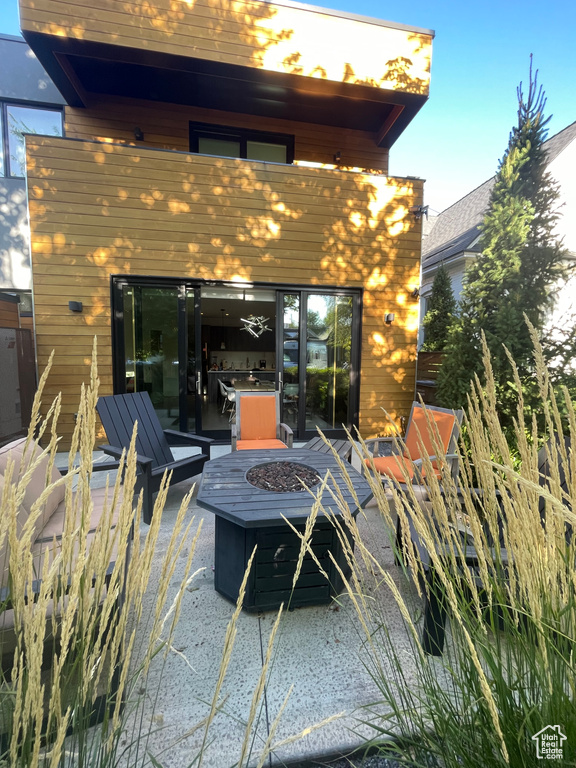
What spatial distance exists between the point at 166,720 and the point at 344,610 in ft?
3.29

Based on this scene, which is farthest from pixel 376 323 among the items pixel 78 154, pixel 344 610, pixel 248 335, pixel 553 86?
pixel 248 335

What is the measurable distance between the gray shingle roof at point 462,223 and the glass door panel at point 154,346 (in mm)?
7810

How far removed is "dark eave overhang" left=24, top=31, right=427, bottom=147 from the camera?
4.68 m

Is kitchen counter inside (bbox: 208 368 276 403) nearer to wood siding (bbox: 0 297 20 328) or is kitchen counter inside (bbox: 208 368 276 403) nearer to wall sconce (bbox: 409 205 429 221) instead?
wood siding (bbox: 0 297 20 328)

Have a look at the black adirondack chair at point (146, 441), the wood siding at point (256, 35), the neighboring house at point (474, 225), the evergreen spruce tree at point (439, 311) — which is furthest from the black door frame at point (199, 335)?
the evergreen spruce tree at point (439, 311)

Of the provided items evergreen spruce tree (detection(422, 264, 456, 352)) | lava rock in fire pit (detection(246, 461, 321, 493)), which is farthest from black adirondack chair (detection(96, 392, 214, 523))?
evergreen spruce tree (detection(422, 264, 456, 352))

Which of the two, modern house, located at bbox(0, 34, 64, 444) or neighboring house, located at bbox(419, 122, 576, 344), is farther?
neighboring house, located at bbox(419, 122, 576, 344)

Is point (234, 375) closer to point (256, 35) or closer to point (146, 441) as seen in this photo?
point (146, 441)

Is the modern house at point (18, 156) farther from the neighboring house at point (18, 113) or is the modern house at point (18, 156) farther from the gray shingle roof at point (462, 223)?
the gray shingle roof at point (462, 223)

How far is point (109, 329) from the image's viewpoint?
4.90 metres

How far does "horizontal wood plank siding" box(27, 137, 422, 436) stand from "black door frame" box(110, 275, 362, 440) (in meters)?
0.10

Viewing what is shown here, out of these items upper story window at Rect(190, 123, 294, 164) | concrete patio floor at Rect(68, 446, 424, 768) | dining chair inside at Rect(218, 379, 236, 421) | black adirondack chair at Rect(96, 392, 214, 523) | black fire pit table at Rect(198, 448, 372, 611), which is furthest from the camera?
dining chair inside at Rect(218, 379, 236, 421)

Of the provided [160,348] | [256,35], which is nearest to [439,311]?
[256,35]

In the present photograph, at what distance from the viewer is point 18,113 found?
21.3ft
